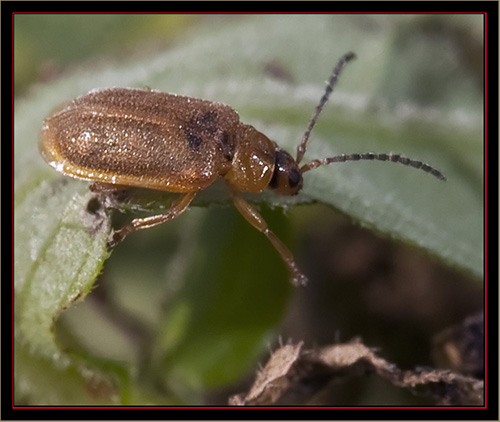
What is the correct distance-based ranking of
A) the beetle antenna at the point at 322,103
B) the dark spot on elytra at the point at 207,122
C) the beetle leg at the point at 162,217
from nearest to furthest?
the beetle leg at the point at 162,217
the dark spot on elytra at the point at 207,122
the beetle antenna at the point at 322,103

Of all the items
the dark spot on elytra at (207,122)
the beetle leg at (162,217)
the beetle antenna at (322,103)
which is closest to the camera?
the beetle leg at (162,217)

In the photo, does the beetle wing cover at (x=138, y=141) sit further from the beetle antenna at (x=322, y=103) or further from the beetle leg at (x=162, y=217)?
the beetle antenna at (x=322, y=103)

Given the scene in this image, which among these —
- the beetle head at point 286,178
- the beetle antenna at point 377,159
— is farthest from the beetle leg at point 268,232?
the beetle antenna at point 377,159

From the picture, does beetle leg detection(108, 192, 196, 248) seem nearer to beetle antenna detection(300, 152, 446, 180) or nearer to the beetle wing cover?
the beetle wing cover

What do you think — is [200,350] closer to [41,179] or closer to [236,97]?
[41,179]

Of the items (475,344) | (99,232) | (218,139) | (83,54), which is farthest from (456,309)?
(83,54)

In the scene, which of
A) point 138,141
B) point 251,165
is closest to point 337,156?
point 251,165

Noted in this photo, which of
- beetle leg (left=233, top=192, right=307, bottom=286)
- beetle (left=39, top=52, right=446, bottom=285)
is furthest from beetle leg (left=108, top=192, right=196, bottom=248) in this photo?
beetle leg (left=233, top=192, right=307, bottom=286)

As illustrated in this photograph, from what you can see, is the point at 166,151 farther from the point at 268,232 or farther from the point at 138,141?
the point at 268,232
